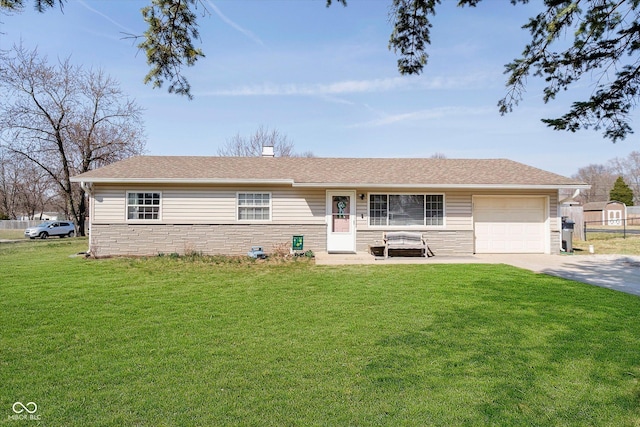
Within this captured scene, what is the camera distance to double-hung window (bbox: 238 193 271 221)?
12.4 m

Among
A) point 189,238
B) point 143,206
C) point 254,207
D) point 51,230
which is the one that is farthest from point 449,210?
point 51,230

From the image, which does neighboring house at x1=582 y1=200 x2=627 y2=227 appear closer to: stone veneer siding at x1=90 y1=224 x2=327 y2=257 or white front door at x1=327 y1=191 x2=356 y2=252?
white front door at x1=327 y1=191 x2=356 y2=252

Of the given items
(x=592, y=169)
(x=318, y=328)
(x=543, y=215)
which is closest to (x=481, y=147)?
(x=543, y=215)

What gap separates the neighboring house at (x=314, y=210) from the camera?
12.1 m

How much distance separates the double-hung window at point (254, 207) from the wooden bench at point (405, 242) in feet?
14.1

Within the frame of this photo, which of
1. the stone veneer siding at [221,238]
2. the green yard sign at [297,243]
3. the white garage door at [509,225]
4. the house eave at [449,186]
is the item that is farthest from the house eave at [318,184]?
the green yard sign at [297,243]

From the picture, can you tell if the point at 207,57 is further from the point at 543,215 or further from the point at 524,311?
the point at 543,215

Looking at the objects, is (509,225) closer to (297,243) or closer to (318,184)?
(318,184)

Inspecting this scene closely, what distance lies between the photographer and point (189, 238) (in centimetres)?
1220

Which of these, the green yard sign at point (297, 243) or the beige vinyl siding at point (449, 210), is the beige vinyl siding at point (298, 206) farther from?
the beige vinyl siding at point (449, 210)

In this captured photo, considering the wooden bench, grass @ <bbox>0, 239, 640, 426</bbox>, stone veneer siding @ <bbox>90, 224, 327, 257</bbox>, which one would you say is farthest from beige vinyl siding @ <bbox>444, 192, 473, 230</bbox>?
grass @ <bbox>0, 239, 640, 426</bbox>

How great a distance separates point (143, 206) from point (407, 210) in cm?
947

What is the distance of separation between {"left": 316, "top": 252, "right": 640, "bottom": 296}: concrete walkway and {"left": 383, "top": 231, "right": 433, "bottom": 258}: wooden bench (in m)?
0.47

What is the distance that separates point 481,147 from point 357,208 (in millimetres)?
11537
